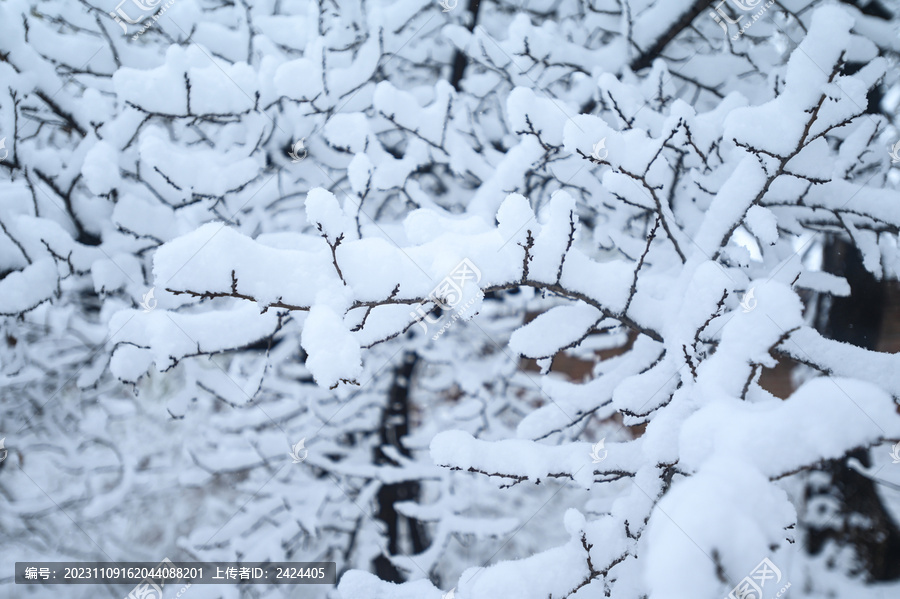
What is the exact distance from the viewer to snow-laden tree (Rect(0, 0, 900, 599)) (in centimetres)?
104

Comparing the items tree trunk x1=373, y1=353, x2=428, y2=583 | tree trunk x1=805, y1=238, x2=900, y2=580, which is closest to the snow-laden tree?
tree trunk x1=373, y1=353, x2=428, y2=583

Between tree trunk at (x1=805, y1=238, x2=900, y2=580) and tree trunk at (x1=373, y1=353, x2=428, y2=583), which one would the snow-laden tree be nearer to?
tree trunk at (x1=373, y1=353, x2=428, y2=583)

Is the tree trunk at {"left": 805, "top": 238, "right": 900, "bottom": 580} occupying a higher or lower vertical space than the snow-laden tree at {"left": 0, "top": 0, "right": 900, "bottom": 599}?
lower

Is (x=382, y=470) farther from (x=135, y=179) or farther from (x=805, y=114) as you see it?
(x=805, y=114)

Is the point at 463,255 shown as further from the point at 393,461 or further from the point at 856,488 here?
the point at 856,488

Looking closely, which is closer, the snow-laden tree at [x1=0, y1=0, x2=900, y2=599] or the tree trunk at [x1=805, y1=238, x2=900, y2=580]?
the snow-laden tree at [x1=0, y1=0, x2=900, y2=599]

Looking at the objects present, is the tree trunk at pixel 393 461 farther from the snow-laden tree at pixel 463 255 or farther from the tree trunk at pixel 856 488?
the tree trunk at pixel 856 488

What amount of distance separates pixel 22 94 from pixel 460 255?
7.72 ft

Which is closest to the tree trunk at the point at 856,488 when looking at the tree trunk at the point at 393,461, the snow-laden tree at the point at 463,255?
the snow-laden tree at the point at 463,255

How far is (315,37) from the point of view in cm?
241

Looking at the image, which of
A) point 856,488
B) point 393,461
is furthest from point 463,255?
point 856,488

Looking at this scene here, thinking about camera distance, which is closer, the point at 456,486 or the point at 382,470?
the point at 382,470

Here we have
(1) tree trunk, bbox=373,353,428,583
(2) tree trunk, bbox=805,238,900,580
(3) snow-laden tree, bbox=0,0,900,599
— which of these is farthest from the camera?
(1) tree trunk, bbox=373,353,428,583

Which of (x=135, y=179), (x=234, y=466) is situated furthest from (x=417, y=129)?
(x=234, y=466)
